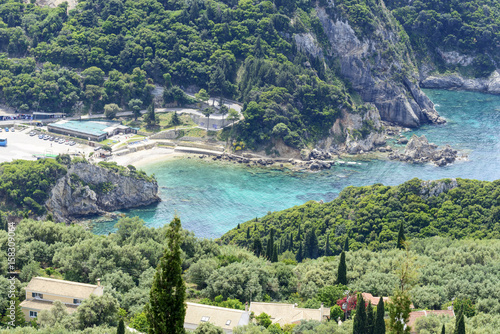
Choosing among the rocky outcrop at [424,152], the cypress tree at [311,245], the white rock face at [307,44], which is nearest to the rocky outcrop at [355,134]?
the rocky outcrop at [424,152]

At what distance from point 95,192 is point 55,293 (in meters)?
52.0

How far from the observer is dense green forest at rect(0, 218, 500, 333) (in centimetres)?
5397

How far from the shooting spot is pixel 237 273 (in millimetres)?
59812

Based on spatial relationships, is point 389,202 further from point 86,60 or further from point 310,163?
point 86,60

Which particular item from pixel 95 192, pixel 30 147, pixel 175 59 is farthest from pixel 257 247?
pixel 175 59

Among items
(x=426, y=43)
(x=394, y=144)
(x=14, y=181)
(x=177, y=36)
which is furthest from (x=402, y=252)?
(x=426, y=43)

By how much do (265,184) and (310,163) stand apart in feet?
40.1

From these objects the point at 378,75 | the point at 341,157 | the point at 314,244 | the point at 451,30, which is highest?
the point at 451,30

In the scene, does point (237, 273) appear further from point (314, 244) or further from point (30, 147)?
point (30, 147)

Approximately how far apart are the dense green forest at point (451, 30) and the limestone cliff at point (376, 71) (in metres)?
28.9

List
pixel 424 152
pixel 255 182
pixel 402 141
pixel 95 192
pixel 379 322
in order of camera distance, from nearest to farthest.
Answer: pixel 379 322 < pixel 95 192 < pixel 255 182 < pixel 424 152 < pixel 402 141

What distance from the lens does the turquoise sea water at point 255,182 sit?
101750 mm

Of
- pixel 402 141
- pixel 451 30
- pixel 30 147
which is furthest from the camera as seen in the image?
pixel 451 30

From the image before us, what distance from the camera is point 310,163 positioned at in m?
122
